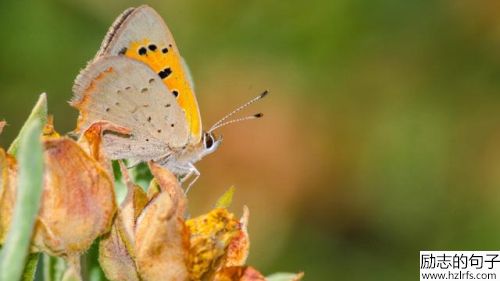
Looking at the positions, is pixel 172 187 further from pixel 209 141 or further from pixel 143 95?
pixel 209 141

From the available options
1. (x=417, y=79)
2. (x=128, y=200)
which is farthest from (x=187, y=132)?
(x=417, y=79)

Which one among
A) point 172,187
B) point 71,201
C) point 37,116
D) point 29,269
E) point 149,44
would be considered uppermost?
point 149,44

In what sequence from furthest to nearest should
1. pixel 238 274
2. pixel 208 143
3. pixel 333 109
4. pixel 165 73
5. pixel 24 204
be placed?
pixel 333 109 → pixel 208 143 → pixel 165 73 → pixel 238 274 → pixel 24 204

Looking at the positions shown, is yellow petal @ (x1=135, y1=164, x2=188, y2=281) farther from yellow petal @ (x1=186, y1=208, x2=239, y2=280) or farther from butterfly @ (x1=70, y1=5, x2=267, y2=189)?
butterfly @ (x1=70, y1=5, x2=267, y2=189)

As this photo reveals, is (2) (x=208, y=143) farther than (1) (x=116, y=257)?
Yes

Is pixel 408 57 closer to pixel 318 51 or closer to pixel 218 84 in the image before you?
pixel 318 51

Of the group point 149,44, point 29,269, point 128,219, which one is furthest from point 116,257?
point 149,44

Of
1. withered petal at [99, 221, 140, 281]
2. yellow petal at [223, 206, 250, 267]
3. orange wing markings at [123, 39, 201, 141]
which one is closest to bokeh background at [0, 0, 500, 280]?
orange wing markings at [123, 39, 201, 141]
